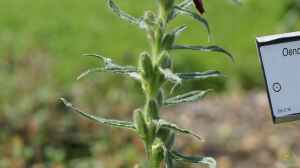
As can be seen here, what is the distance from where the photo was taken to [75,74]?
5215 mm

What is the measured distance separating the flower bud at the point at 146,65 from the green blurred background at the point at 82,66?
7.79 feet

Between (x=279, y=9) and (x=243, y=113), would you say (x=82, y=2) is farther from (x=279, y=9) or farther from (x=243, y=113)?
(x=243, y=113)

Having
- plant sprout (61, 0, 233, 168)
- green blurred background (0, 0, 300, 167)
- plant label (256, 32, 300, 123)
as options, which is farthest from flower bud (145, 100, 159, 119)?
green blurred background (0, 0, 300, 167)

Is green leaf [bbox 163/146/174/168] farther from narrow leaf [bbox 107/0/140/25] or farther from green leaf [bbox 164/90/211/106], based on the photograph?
narrow leaf [bbox 107/0/140/25]

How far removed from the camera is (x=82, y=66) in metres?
5.32

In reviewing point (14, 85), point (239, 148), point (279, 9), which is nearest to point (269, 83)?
point (239, 148)

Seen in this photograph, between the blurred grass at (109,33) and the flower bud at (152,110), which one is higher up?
the blurred grass at (109,33)

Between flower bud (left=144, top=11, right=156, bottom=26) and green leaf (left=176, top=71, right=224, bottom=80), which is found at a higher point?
flower bud (left=144, top=11, right=156, bottom=26)

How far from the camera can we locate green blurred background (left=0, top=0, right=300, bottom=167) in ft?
13.9

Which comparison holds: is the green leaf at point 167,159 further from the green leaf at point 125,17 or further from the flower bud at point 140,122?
the green leaf at point 125,17

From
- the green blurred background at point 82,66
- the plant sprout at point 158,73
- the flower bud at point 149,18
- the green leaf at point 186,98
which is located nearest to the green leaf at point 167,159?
the plant sprout at point 158,73

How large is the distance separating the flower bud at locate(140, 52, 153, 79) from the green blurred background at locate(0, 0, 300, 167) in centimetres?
238

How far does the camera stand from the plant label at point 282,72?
5.78ft

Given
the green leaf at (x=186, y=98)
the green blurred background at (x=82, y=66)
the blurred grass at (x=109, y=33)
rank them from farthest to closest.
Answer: the blurred grass at (x=109, y=33)
the green blurred background at (x=82, y=66)
the green leaf at (x=186, y=98)
